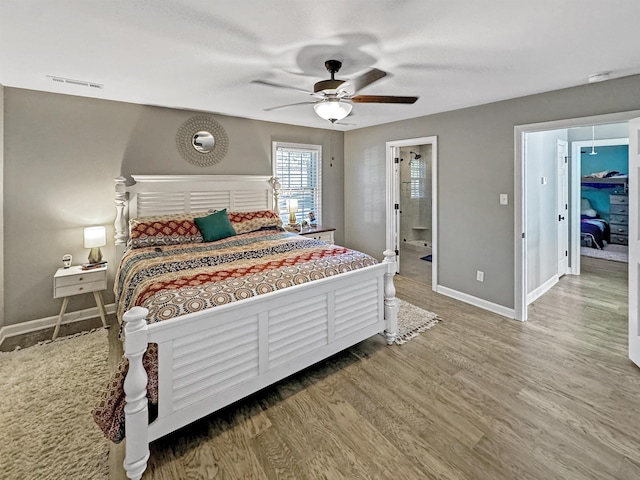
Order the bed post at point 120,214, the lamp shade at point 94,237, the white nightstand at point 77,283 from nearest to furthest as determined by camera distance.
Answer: the white nightstand at point 77,283, the lamp shade at point 94,237, the bed post at point 120,214

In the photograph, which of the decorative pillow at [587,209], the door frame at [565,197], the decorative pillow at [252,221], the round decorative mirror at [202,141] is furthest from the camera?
the decorative pillow at [587,209]

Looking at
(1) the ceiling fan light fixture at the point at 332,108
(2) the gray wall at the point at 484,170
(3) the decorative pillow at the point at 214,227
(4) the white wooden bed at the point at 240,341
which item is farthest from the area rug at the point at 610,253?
(3) the decorative pillow at the point at 214,227

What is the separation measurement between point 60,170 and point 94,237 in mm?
796

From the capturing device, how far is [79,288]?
10.4ft

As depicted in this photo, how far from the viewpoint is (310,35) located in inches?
78.2

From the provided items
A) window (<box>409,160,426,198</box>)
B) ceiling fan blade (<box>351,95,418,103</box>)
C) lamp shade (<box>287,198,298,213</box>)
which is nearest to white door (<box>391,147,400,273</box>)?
lamp shade (<box>287,198,298,213</box>)

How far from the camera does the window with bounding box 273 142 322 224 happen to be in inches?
198

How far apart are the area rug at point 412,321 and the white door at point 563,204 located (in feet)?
9.42

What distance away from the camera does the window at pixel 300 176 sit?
198 inches

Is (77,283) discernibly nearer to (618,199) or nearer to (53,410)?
(53,410)

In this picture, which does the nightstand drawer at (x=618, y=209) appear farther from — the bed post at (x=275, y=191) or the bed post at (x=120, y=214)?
the bed post at (x=120, y=214)

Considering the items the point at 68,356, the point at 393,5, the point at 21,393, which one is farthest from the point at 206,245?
the point at 393,5

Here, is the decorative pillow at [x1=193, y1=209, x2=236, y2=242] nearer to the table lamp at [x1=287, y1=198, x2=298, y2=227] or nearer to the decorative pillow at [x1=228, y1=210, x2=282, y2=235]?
the decorative pillow at [x1=228, y1=210, x2=282, y2=235]

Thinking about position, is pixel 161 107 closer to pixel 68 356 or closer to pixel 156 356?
pixel 68 356
